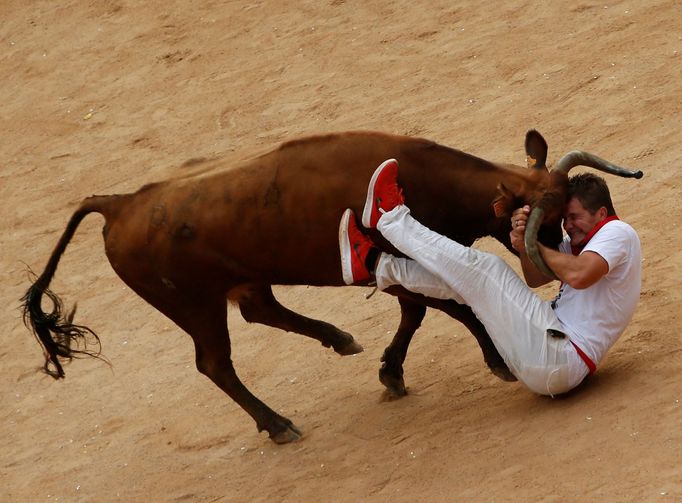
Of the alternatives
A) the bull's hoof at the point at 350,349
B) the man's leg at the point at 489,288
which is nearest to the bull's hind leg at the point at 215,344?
the bull's hoof at the point at 350,349

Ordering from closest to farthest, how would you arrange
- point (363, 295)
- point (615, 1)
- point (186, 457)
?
point (186, 457) < point (363, 295) < point (615, 1)

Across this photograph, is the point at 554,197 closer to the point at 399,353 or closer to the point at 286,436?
the point at 399,353

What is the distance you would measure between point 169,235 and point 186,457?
4.82ft

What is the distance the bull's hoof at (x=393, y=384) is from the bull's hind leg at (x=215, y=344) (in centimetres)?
58

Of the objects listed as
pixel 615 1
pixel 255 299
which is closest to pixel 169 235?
pixel 255 299

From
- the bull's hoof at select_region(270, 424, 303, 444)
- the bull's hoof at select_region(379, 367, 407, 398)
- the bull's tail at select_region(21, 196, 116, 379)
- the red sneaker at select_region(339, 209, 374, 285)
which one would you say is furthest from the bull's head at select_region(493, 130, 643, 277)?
the bull's tail at select_region(21, 196, 116, 379)

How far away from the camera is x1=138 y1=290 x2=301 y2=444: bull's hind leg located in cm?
673

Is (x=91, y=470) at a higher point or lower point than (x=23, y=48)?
lower

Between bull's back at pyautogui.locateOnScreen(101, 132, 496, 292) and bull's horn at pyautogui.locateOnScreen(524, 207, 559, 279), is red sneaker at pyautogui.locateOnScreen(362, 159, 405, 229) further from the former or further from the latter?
bull's horn at pyautogui.locateOnScreen(524, 207, 559, 279)

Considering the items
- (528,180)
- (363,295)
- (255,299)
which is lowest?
(363,295)

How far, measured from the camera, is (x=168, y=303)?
6.73 meters

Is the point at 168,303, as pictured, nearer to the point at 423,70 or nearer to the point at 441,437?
the point at 441,437

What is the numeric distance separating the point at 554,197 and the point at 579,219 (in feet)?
0.54

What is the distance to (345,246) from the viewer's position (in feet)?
20.9
